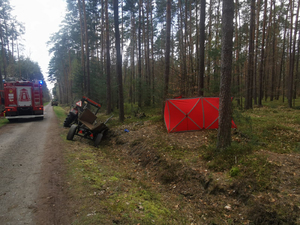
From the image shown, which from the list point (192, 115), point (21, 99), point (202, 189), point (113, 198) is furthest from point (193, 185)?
point (21, 99)

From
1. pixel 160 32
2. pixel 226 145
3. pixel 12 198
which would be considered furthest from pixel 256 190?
pixel 160 32

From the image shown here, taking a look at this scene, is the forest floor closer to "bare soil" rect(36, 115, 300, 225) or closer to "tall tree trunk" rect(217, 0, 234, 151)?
"bare soil" rect(36, 115, 300, 225)

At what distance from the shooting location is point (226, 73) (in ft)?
19.5

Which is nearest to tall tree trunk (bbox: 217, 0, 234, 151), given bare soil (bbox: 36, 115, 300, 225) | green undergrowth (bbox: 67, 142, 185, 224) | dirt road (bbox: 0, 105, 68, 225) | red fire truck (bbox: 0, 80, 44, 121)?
bare soil (bbox: 36, 115, 300, 225)

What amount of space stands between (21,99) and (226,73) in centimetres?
1594

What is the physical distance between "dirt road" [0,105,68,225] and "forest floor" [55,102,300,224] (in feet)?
1.14

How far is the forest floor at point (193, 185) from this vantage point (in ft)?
12.5

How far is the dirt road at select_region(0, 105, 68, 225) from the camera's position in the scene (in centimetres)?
339

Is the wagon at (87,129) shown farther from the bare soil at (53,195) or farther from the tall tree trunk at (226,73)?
the tall tree trunk at (226,73)

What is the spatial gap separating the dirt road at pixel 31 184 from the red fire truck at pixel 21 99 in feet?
27.1

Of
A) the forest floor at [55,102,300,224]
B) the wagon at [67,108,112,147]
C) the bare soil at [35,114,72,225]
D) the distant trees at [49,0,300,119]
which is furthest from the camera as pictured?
the distant trees at [49,0,300,119]

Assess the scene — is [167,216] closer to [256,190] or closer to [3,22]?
[256,190]

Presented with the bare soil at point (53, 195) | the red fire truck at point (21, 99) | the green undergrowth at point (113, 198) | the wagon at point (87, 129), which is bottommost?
the green undergrowth at point (113, 198)

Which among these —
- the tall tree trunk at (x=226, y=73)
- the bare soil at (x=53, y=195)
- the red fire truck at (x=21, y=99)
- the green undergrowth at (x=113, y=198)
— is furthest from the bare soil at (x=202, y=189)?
the red fire truck at (x=21, y=99)
